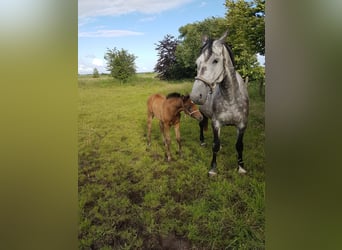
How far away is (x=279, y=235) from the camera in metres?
1.93

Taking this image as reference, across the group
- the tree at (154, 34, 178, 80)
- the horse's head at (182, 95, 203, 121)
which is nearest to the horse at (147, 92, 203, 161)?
the horse's head at (182, 95, 203, 121)

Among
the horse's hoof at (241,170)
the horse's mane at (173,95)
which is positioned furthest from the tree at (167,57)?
the horse's hoof at (241,170)

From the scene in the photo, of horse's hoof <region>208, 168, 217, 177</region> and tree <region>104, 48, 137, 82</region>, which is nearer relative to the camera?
horse's hoof <region>208, 168, 217, 177</region>

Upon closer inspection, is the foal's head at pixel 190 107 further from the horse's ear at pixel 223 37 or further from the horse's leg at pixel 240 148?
the horse's ear at pixel 223 37

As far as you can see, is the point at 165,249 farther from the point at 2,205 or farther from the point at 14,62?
the point at 14,62

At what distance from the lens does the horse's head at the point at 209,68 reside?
2.04 metres

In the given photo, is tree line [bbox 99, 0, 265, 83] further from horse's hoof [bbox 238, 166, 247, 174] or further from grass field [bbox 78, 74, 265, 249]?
horse's hoof [bbox 238, 166, 247, 174]

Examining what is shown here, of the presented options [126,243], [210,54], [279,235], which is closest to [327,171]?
[279,235]

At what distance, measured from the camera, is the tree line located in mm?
1972

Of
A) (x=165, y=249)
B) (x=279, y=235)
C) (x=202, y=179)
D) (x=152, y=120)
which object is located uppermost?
(x=152, y=120)

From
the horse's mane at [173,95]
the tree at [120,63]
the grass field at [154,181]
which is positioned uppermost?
the tree at [120,63]

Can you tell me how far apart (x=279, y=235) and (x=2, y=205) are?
1732 mm

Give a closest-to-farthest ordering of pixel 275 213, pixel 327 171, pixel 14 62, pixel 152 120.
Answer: pixel 327 171 → pixel 275 213 → pixel 14 62 → pixel 152 120

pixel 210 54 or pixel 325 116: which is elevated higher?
pixel 210 54
